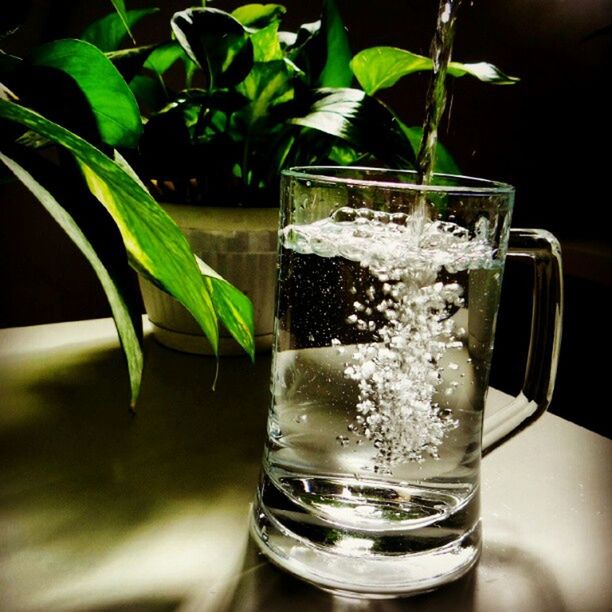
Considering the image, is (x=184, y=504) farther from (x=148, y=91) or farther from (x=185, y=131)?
(x=148, y=91)

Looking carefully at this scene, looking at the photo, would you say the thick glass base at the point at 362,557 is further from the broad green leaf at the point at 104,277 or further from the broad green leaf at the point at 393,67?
the broad green leaf at the point at 393,67

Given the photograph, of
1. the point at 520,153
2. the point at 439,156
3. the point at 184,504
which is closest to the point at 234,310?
the point at 184,504

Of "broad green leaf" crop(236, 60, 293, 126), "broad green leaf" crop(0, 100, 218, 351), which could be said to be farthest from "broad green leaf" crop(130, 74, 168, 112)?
"broad green leaf" crop(0, 100, 218, 351)

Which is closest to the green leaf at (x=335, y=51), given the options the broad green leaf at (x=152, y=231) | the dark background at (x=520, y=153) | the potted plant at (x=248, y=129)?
the potted plant at (x=248, y=129)

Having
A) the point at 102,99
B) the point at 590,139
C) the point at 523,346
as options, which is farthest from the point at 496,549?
the point at 590,139

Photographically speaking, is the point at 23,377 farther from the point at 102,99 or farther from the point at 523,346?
the point at 523,346

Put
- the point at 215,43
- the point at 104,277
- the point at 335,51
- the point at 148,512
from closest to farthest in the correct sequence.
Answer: the point at 104,277 < the point at 148,512 < the point at 215,43 < the point at 335,51
